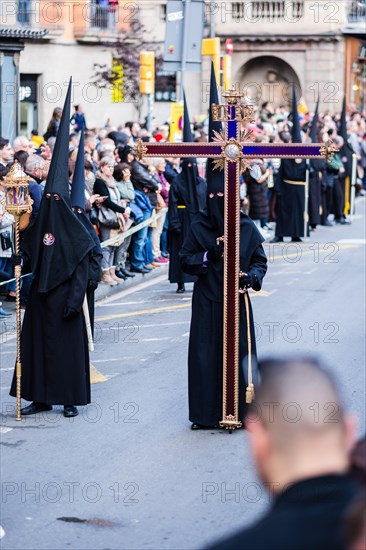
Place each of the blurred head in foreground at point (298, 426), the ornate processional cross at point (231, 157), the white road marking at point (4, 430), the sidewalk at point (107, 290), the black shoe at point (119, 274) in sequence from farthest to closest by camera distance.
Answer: the black shoe at point (119, 274)
the sidewalk at point (107, 290)
the white road marking at point (4, 430)
the ornate processional cross at point (231, 157)
the blurred head in foreground at point (298, 426)

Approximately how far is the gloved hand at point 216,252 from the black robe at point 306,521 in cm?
686

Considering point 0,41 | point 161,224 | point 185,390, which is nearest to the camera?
point 185,390

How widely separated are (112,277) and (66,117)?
721cm

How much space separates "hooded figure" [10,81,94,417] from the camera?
9633mm

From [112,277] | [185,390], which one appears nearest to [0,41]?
[112,277]

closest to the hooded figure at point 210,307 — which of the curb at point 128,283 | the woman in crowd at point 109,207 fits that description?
the woman in crowd at point 109,207

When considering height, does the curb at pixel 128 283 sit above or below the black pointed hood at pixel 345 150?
below

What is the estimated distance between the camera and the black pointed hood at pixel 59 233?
960 cm

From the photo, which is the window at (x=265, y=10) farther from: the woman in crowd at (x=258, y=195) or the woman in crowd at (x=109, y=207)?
the woman in crowd at (x=109, y=207)

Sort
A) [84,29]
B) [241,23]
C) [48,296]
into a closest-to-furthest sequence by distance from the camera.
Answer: [48,296]
[84,29]
[241,23]

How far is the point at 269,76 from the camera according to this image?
50.3m

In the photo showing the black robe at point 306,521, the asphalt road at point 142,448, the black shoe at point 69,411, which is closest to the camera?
the black robe at point 306,521

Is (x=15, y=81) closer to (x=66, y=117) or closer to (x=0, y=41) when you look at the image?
(x=0, y=41)

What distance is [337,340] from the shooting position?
12.9m
